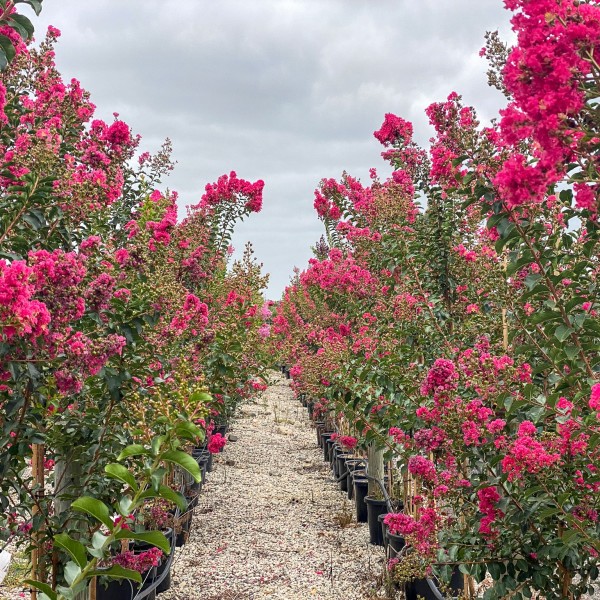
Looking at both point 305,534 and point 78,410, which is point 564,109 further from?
point 305,534

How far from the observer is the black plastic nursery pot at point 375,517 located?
4547 millimetres

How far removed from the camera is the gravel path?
3799 millimetres

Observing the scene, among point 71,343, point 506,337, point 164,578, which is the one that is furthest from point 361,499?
point 71,343

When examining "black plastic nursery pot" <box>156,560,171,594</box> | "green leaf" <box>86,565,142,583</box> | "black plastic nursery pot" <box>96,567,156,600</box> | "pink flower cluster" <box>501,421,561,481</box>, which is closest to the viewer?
"green leaf" <box>86,565,142,583</box>

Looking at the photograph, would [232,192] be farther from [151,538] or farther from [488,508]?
[151,538]

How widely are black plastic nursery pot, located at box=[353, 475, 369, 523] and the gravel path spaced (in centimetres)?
11

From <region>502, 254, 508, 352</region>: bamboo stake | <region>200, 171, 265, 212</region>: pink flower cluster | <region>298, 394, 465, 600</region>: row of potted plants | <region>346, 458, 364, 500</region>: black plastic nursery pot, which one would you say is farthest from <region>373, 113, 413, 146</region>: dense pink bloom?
<region>346, 458, 364, 500</region>: black plastic nursery pot

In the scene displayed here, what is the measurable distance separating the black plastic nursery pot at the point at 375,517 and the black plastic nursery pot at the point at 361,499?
0.55 m

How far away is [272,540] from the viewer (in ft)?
15.2

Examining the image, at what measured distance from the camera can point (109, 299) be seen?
2020mm

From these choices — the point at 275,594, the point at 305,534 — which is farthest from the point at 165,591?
the point at 305,534

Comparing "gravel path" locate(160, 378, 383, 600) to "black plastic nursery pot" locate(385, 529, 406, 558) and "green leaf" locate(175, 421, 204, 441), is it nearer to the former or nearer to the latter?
"black plastic nursery pot" locate(385, 529, 406, 558)

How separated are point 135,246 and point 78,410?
705 mm

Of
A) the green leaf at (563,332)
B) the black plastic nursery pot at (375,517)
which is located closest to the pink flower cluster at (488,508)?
the green leaf at (563,332)
